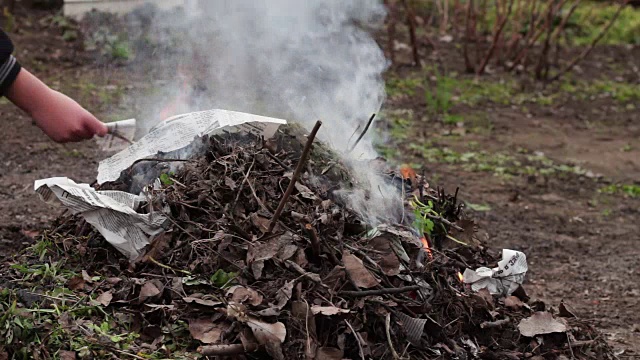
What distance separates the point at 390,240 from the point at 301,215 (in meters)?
0.35

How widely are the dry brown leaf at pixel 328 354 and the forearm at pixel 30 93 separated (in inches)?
53.0

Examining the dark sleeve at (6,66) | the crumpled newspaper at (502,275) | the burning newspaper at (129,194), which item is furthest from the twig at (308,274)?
the dark sleeve at (6,66)

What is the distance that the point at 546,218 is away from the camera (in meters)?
5.82

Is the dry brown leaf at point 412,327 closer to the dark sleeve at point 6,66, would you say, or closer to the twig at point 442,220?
the twig at point 442,220

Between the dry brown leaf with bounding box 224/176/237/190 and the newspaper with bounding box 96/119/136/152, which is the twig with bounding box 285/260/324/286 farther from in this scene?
the newspaper with bounding box 96/119/136/152

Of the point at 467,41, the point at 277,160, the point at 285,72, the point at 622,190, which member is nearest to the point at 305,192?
the point at 277,160

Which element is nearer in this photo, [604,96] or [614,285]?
[614,285]

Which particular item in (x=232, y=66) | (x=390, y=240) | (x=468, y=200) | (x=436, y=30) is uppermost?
(x=390, y=240)

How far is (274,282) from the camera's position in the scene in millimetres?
2873

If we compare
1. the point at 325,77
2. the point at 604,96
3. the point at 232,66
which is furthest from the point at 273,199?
the point at 604,96

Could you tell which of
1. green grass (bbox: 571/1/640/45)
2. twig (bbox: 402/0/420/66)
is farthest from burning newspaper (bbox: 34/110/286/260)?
green grass (bbox: 571/1/640/45)

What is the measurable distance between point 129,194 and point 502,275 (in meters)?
1.44

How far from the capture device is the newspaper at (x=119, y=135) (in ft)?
11.6

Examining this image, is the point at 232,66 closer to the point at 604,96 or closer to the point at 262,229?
the point at 262,229
